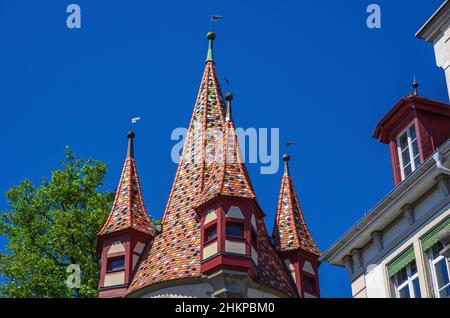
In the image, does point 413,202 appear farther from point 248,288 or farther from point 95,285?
point 95,285

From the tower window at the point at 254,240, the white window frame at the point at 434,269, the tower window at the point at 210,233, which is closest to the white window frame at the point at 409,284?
the white window frame at the point at 434,269

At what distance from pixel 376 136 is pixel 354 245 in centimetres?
239

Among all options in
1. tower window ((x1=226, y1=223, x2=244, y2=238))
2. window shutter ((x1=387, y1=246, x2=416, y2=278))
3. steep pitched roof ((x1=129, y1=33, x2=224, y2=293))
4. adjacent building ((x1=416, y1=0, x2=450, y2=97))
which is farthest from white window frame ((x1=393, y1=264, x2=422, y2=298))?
tower window ((x1=226, y1=223, x2=244, y2=238))

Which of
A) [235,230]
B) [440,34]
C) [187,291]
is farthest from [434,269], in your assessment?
[235,230]

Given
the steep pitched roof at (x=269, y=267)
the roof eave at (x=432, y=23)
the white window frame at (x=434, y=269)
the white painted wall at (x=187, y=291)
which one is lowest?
the white window frame at (x=434, y=269)

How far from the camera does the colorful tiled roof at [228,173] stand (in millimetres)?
31641

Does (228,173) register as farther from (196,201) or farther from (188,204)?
(188,204)

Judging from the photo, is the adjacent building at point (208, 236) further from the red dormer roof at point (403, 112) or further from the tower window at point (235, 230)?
the red dormer roof at point (403, 112)

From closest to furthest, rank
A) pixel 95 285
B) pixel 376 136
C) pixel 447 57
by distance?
pixel 447 57 < pixel 376 136 < pixel 95 285

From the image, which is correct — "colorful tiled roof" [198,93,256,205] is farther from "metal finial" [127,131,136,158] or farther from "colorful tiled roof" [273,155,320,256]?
"metal finial" [127,131,136,158]

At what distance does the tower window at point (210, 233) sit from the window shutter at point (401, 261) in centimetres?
1180

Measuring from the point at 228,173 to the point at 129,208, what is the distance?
3478 millimetres
